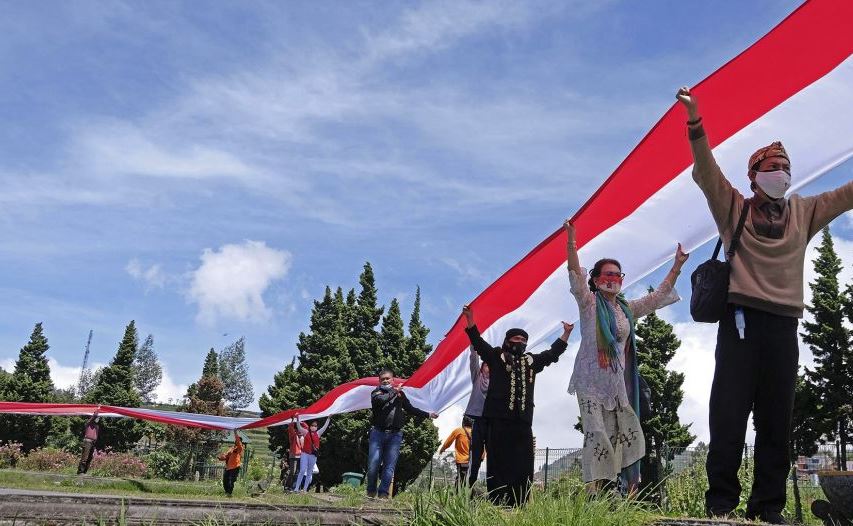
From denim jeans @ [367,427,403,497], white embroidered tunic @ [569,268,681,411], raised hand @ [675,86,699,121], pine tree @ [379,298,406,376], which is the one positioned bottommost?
denim jeans @ [367,427,403,497]

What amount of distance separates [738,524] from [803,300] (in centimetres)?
131

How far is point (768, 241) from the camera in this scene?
12.5 feet

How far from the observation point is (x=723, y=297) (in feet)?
12.3

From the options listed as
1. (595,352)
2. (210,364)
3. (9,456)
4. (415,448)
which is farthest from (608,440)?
(210,364)

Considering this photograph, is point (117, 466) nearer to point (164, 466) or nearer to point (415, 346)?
point (164, 466)

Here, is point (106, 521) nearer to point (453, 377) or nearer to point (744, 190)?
point (744, 190)

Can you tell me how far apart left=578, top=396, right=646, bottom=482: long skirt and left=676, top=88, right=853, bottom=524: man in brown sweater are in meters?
0.99

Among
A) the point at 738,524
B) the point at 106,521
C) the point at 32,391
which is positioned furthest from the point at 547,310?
the point at 32,391

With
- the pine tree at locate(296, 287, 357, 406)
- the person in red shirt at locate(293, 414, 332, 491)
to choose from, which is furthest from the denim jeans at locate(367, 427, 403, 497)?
the pine tree at locate(296, 287, 357, 406)

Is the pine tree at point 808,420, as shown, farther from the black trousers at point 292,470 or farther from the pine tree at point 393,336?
the black trousers at point 292,470

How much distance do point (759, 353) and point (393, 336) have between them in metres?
36.1

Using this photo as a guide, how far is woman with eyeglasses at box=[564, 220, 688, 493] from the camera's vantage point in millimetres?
4754

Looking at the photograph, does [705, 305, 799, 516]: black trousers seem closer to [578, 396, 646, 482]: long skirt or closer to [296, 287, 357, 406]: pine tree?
[578, 396, 646, 482]: long skirt

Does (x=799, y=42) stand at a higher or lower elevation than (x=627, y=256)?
higher
